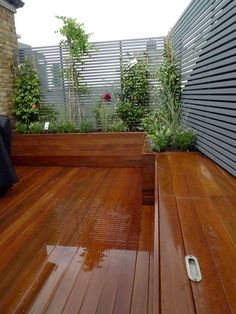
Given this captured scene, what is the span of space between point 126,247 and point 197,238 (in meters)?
0.89

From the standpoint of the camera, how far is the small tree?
435cm

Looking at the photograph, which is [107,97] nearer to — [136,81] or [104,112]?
[104,112]

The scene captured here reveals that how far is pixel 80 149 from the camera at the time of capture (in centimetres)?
438

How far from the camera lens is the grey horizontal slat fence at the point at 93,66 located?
15.0 ft

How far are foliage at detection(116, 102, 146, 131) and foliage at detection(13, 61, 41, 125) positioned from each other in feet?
5.06

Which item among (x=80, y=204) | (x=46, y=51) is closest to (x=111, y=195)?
(x=80, y=204)

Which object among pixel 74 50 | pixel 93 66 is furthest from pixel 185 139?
pixel 74 50

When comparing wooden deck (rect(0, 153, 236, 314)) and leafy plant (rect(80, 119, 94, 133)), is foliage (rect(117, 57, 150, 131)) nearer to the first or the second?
leafy plant (rect(80, 119, 94, 133))

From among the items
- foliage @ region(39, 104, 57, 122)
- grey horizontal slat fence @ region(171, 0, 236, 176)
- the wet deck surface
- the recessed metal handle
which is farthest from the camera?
foliage @ region(39, 104, 57, 122)

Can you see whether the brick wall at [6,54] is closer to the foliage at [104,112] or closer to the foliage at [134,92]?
the foliage at [104,112]

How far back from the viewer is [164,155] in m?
3.07

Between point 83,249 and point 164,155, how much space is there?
148 centimetres

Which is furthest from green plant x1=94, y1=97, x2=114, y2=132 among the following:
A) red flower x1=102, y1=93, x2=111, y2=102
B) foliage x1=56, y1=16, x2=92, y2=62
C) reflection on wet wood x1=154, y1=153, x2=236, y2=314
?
reflection on wet wood x1=154, y1=153, x2=236, y2=314

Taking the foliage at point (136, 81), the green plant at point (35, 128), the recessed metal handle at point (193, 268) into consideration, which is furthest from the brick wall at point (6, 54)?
the recessed metal handle at point (193, 268)
